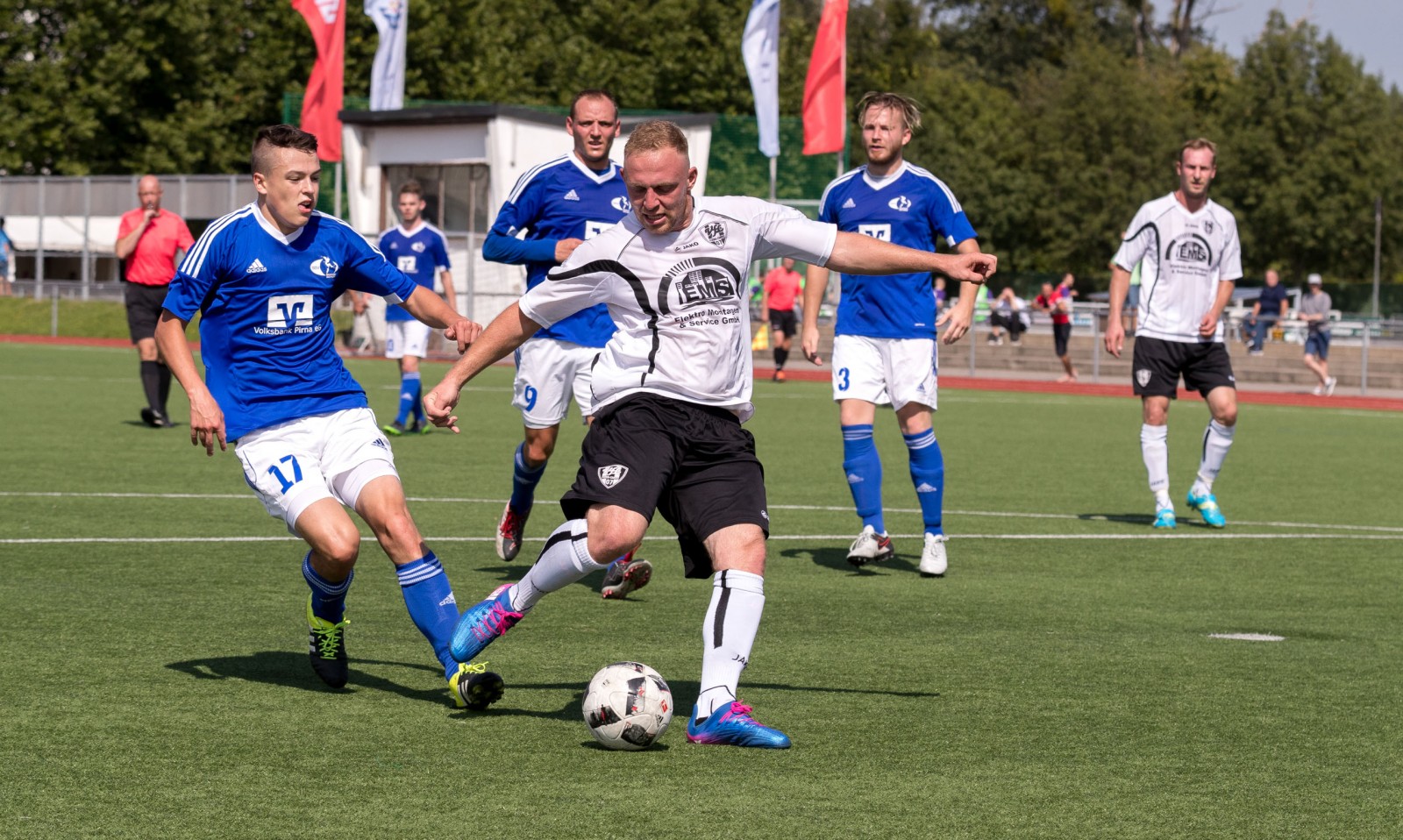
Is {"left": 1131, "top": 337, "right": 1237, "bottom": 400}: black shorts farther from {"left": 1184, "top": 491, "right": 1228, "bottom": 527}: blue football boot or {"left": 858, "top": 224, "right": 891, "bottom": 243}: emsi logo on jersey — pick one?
{"left": 858, "top": 224, "right": 891, "bottom": 243}: emsi logo on jersey

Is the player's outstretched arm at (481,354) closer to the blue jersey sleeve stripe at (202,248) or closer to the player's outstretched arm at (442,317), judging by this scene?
the player's outstretched arm at (442,317)

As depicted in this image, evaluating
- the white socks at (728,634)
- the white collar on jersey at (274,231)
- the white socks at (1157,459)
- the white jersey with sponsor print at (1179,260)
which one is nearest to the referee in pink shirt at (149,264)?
the white jersey with sponsor print at (1179,260)

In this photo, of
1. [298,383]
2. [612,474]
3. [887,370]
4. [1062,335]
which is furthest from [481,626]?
[1062,335]

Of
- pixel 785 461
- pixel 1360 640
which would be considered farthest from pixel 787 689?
pixel 785 461

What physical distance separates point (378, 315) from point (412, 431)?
1762cm

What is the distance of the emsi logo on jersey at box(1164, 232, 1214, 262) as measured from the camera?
1152 cm

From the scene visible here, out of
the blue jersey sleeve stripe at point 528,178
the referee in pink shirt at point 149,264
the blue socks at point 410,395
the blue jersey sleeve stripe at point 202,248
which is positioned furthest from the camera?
the blue socks at point 410,395

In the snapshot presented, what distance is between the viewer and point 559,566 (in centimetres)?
581

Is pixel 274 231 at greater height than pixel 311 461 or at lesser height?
greater

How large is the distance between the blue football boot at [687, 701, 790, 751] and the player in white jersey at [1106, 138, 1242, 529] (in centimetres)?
673

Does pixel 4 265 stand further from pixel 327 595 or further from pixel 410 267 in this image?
pixel 327 595

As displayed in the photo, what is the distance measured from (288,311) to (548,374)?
9.28 ft

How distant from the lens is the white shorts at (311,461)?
6066 mm

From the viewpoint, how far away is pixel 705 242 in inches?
231
